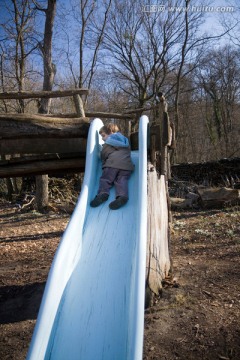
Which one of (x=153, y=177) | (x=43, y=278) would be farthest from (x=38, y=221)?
(x=153, y=177)

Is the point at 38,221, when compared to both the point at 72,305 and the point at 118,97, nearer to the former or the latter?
the point at 72,305

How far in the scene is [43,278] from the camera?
4.55 metres

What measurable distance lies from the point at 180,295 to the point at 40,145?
9.00ft

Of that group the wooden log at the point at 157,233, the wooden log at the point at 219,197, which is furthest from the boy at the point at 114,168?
the wooden log at the point at 219,197

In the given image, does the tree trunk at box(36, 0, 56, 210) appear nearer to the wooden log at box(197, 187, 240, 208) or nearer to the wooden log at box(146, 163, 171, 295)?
the wooden log at box(197, 187, 240, 208)

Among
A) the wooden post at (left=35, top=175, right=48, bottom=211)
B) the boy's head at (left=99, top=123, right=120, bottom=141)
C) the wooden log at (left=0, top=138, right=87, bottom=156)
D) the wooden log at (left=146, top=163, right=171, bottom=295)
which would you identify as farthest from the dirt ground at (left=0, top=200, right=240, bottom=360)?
the wooden post at (left=35, top=175, right=48, bottom=211)

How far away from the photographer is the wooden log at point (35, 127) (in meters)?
4.10

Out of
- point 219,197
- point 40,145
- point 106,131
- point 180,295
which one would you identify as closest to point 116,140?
point 106,131

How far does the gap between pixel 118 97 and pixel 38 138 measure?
1611 cm

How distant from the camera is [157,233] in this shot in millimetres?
3695

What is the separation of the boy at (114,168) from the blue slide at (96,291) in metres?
0.21

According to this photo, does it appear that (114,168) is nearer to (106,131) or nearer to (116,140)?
(116,140)

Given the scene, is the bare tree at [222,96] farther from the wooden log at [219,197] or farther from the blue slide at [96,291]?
the blue slide at [96,291]

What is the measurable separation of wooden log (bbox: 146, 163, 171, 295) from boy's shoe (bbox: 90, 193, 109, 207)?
1.75 feet
